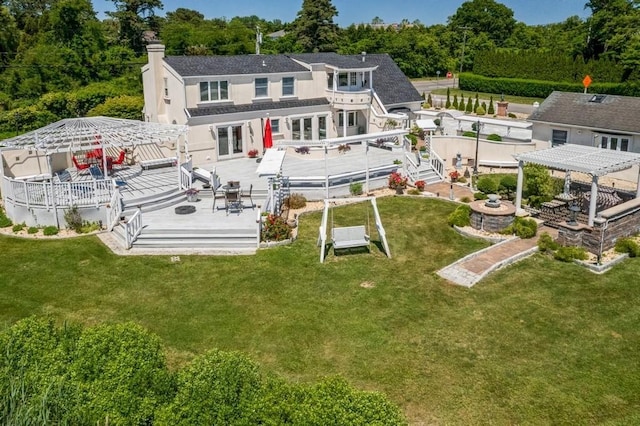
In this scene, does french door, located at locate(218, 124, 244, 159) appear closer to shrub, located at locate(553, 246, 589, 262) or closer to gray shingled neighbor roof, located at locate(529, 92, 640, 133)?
gray shingled neighbor roof, located at locate(529, 92, 640, 133)

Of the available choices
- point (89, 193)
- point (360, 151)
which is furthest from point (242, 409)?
point (360, 151)

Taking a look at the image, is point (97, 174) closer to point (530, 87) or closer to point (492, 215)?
point (492, 215)

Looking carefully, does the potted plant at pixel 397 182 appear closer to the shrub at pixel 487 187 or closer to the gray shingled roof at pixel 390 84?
the shrub at pixel 487 187

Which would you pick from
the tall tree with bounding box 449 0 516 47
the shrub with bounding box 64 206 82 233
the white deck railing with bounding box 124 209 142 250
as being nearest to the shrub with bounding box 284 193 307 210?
the white deck railing with bounding box 124 209 142 250

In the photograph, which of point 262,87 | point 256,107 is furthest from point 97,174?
point 262,87

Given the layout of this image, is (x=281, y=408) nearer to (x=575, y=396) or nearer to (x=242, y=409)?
(x=242, y=409)

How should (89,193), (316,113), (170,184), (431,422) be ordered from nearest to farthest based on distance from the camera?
1. (431,422)
2. (89,193)
3. (170,184)
4. (316,113)
